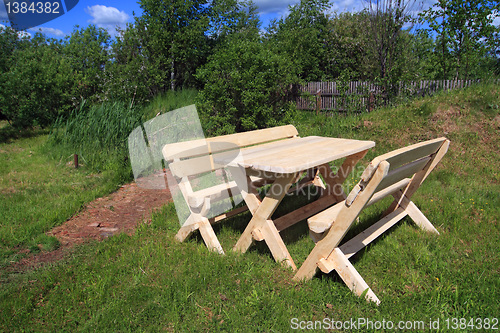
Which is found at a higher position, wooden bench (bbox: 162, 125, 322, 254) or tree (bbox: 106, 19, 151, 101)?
tree (bbox: 106, 19, 151, 101)

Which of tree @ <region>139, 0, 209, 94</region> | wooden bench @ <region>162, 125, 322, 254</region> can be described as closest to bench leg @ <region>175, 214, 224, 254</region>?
wooden bench @ <region>162, 125, 322, 254</region>

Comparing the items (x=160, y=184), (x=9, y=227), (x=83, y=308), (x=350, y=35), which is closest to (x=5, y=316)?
(x=83, y=308)

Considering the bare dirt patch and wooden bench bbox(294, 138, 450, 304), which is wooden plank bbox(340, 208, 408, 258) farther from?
the bare dirt patch

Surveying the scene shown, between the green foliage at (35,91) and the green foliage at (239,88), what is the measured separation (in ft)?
11.7

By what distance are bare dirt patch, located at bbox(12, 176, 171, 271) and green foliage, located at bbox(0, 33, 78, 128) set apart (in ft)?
14.7

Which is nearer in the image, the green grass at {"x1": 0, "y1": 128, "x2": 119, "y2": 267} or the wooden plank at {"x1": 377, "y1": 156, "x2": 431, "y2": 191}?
the wooden plank at {"x1": 377, "y1": 156, "x2": 431, "y2": 191}

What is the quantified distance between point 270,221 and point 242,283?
53 centimetres

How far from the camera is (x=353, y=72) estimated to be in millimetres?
14906

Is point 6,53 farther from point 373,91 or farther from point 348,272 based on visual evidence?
point 348,272

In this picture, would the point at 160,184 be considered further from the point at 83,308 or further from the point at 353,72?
the point at 353,72

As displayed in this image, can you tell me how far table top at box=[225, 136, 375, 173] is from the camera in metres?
2.44

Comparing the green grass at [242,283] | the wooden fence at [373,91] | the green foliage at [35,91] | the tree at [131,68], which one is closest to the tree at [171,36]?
the tree at [131,68]

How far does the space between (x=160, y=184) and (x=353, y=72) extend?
12.1 m

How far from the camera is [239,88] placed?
7340 mm
